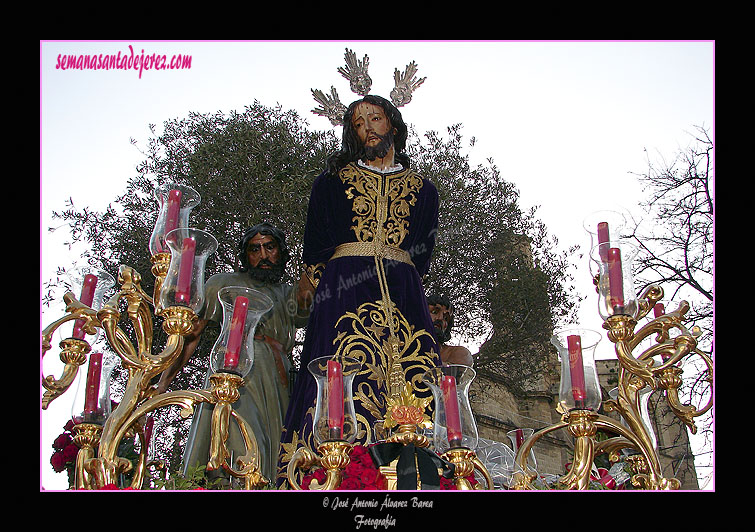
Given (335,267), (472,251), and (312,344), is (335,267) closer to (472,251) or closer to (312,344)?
(312,344)

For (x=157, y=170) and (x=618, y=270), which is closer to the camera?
(x=618, y=270)

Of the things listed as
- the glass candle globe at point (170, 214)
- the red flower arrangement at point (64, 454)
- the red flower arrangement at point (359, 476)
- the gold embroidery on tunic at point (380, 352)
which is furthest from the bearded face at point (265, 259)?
the red flower arrangement at point (359, 476)

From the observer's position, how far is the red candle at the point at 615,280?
5527 mm

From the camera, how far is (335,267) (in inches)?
282

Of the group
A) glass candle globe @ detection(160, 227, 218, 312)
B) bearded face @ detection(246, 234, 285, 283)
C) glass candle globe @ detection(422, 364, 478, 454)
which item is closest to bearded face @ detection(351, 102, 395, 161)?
bearded face @ detection(246, 234, 285, 283)

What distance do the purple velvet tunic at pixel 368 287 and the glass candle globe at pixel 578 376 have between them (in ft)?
4.70

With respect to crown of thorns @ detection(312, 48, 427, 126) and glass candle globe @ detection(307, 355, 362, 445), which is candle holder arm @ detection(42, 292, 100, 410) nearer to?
glass candle globe @ detection(307, 355, 362, 445)

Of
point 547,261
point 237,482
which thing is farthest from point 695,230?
point 237,482

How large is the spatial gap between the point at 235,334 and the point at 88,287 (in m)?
1.47

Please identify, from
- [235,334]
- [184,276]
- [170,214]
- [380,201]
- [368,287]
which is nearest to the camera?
[235,334]

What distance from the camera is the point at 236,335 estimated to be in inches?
198

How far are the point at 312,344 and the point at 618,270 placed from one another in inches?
100

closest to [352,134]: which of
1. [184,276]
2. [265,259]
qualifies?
[265,259]

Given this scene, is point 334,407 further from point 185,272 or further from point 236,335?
point 185,272
